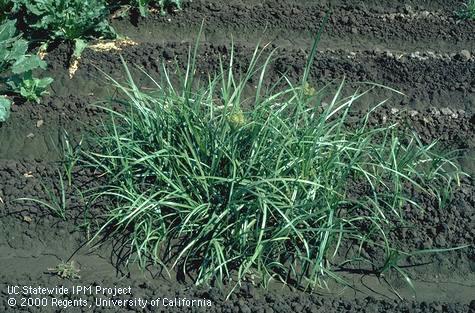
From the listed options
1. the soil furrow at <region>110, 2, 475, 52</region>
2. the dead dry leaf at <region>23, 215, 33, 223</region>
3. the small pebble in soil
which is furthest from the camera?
the soil furrow at <region>110, 2, 475, 52</region>

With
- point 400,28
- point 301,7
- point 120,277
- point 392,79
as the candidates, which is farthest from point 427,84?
point 120,277

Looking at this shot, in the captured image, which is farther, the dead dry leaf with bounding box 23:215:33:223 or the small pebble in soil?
the small pebble in soil

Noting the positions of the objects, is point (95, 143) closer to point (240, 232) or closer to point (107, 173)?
point (107, 173)

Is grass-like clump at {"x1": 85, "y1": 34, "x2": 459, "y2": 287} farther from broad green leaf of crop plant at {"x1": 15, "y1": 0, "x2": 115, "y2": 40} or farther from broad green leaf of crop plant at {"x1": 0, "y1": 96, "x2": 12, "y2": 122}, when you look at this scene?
broad green leaf of crop plant at {"x1": 15, "y1": 0, "x2": 115, "y2": 40}

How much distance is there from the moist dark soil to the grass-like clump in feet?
0.38

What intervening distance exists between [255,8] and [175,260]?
2.53 meters

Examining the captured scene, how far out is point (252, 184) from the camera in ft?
11.8

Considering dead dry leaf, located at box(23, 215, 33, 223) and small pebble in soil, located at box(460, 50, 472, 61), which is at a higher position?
small pebble in soil, located at box(460, 50, 472, 61)

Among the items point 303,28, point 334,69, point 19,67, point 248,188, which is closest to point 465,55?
point 334,69

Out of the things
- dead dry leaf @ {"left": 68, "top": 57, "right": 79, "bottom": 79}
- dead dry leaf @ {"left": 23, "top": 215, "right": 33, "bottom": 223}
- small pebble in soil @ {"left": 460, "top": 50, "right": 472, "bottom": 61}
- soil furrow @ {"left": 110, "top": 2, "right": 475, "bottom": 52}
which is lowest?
dead dry leaf @ {"left": 23, "top": 215, "right": 33, "bottom": 223}

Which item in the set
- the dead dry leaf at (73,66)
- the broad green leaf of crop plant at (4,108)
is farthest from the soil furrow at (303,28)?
the broad green leaf of crop plant at (4,108)

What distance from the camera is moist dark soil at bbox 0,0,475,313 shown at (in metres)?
3.59

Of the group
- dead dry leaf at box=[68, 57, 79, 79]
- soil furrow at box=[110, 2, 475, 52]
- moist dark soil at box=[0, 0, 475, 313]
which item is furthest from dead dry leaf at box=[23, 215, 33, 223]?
soil furrow at box=[110, 2, 475, 52]

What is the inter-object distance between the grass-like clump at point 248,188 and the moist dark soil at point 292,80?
115 millimetres
